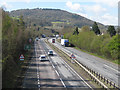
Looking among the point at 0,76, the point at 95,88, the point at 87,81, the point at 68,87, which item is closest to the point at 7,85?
the point at 0,76

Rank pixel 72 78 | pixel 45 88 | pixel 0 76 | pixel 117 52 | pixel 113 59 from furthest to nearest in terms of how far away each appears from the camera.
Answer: pixel 113 59, pixel 117 52, pixel 72 78, pixel 45 88, pixel 0 76

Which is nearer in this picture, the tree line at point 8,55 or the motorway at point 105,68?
the tree line at point 8,55

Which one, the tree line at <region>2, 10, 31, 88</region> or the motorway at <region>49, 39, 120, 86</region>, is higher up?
the tree line at <region>2, 10, 31, 88</region>

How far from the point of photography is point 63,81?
25.1m

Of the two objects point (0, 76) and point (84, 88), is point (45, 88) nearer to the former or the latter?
point (84, 88)

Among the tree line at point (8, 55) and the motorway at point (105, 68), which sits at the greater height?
the tree line at point (8, 55)

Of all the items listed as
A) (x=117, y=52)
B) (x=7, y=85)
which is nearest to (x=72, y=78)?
(x=7, y=85)

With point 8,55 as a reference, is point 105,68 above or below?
below

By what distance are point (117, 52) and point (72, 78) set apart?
20367mm

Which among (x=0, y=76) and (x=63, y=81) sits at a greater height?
(x=0, y=76)

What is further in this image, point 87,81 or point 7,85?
point 87,81

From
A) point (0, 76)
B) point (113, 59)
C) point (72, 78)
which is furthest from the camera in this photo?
point (113, 59)

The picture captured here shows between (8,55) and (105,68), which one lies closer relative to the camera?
(8,55)

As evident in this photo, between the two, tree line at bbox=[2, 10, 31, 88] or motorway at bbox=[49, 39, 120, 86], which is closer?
tree line at bbox=[2, 10, 31, 88]
